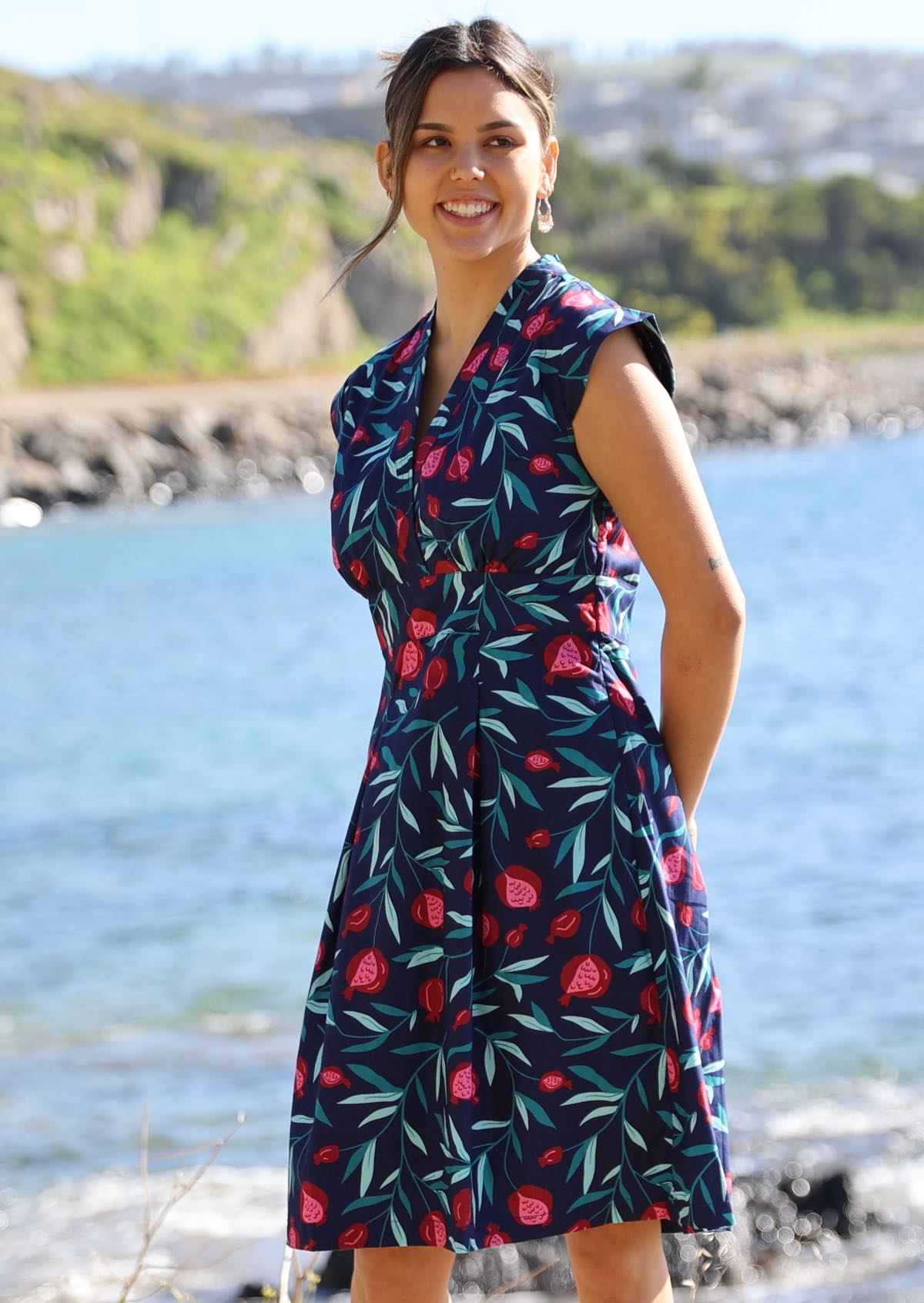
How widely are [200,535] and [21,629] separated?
8078 mm

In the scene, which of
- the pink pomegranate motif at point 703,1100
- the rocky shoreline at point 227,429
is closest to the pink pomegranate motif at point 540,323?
the pink pomegranate motif at point 703,1100

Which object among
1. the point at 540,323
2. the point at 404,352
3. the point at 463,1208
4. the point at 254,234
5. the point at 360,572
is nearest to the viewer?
the point at 463,1208

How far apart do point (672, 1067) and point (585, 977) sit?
132 millimetres

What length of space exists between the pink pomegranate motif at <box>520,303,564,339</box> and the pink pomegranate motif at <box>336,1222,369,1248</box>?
38.9 inches

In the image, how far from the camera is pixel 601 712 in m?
1.89

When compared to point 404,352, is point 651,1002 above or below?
below

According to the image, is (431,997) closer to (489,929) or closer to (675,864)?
(489,929)

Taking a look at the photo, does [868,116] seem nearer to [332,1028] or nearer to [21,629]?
[21,629]

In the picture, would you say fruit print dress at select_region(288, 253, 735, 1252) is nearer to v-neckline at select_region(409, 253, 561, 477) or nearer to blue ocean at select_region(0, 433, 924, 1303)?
v-neckline at select_region(409, 253, 561, 477)

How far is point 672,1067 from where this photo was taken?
6.14 ft

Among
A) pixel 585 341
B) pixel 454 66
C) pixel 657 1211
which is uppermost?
pixel 454 66

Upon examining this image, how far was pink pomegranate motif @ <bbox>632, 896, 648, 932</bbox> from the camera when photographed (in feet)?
6.15

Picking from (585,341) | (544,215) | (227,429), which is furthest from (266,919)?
(227,429)

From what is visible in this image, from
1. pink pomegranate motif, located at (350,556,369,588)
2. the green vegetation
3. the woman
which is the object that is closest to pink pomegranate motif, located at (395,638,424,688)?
the woman
